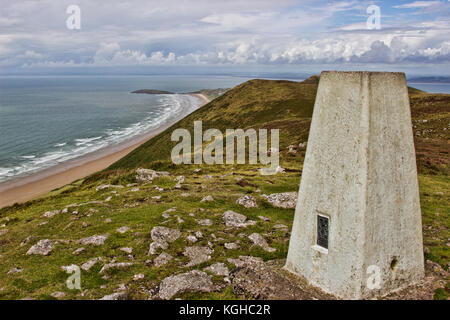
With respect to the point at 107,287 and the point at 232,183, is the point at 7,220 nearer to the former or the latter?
the point at 107,287

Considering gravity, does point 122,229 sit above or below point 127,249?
above

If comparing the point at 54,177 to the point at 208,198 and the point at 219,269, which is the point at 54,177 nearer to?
the point at 208,198

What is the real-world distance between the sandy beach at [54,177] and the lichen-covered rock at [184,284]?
148 ft

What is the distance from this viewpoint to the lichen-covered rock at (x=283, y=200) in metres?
20.7

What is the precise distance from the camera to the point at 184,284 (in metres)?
11.4

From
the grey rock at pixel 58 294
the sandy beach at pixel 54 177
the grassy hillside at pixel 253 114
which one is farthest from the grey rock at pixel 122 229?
the sandy beach at pixel 54 177

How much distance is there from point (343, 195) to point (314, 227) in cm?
156

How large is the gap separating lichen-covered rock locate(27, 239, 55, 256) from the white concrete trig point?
11446 mm

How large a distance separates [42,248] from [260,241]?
10.0m

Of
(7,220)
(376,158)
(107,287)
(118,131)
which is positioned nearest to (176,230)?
(107,287)

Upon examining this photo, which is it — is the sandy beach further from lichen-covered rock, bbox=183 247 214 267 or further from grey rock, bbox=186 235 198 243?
lichen-covered rock, bbox=183 247 214 267

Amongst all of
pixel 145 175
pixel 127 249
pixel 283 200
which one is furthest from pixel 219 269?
pixel 145 175

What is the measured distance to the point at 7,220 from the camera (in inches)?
851
